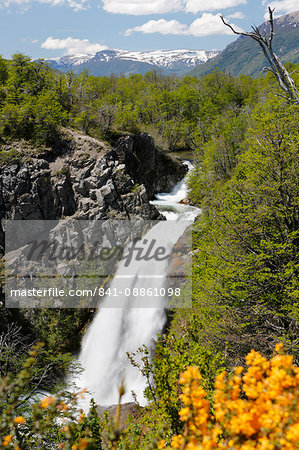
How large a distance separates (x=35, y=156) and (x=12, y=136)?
3.12 meters

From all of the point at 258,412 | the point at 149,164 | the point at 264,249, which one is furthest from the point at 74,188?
the point at 258,412

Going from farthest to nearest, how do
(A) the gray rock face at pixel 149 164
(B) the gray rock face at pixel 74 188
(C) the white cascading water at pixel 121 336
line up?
(A) the gray rock face at pixel 149 164 → (B) the gray rock face at pixel 74 188 → (C) the white cascading water at pixel 121 336

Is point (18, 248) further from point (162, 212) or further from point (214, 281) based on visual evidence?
point (214, 281)

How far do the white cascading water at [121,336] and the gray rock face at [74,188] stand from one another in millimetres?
4920

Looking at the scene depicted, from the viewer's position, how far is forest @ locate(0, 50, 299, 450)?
2953 mm

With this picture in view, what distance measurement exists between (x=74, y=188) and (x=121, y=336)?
12911mm

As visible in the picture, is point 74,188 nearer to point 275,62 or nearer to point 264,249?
point 275,62

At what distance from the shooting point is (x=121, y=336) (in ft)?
57.2

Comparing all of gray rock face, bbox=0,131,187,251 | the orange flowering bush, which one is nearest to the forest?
the orange flowering bush

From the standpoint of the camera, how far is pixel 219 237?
1155cm

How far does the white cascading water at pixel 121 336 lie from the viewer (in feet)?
51.3

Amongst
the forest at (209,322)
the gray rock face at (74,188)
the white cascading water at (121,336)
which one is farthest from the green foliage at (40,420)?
the gray rock face at (74,188)

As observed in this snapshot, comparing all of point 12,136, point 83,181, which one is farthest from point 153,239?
Answer: point 12,136

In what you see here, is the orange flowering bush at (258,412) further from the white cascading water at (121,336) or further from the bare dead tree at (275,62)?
the white cascading water at (121,336)
